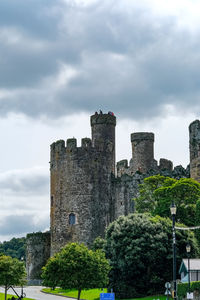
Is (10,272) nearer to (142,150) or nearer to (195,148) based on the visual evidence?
(195,148)

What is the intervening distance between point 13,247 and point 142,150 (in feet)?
272

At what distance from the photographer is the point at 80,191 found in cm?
6284

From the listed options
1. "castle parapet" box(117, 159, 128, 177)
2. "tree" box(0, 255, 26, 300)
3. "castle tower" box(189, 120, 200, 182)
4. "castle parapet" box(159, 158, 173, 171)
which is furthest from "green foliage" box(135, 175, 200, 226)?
"castle parapet" box(117, 159, 128, 177)

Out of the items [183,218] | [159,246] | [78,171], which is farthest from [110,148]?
[159,246]

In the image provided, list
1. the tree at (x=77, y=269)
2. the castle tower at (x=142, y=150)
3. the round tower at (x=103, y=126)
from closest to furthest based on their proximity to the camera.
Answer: the tree at (x=77, y=269) → the round tower at (x=103, y=126) → the castle tower at (x=142, y=150)

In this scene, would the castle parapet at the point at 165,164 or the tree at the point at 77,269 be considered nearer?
the tree at the point at 77,269

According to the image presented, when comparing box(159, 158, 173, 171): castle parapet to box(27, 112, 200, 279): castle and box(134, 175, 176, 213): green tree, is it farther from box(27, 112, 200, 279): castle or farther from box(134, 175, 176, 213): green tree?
box(134, 175, 176, 213): green tree

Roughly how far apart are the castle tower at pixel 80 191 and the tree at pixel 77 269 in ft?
58.3

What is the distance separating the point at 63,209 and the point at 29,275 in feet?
30.7

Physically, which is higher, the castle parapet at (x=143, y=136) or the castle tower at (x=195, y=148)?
the castle parapet at (x=143, y=136)

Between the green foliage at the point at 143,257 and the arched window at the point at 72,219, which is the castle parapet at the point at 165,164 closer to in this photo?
the arched window at the point at 72,219

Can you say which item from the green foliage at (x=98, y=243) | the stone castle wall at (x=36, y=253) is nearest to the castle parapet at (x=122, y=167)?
the stone castle wall at (x=36, y=253)

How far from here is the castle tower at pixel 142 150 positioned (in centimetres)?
7325

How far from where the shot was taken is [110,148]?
216 ft
